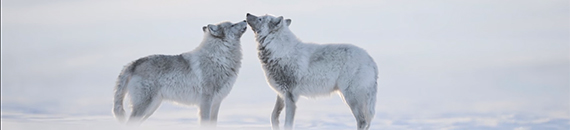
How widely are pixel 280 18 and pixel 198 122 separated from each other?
231 cm

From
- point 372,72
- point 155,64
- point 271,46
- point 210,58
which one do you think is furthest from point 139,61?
point 372,72

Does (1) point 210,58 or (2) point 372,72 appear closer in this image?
(2) point 372,72

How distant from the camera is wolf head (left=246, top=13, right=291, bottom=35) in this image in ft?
38.2

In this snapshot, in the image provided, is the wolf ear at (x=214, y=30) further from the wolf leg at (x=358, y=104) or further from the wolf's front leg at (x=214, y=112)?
the wolf leg at (x=358, y=104)

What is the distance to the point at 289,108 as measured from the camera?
1116cm

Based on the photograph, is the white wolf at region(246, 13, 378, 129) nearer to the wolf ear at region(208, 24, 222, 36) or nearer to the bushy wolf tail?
the wolf ear at region(208, 24, 222, 36)

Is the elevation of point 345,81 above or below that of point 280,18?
below

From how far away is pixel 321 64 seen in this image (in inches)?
440

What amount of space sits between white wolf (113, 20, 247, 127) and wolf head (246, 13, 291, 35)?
50cm

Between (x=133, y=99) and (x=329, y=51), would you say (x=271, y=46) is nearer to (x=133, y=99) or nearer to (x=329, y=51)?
(x=329, y=51)

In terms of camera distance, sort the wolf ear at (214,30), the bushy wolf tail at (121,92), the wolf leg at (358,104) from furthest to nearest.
Answer: the wolf ear at (214,30)
the bushy wolf tail at (121,92)
the wolf leg at (358,104)

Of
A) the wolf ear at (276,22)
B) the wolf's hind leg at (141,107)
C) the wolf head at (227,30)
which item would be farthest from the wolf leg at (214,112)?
the wolf ear at (276,22)

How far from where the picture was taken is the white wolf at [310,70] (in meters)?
10.9

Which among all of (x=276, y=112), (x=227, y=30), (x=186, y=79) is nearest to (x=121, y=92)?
(x=186, y=79)
